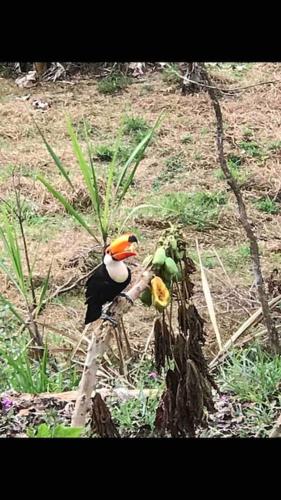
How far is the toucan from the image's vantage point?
1.32 m

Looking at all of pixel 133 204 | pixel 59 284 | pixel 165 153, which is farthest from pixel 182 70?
pixel 59 284

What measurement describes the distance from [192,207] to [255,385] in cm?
46

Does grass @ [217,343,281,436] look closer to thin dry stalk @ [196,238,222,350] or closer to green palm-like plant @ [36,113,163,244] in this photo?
thin dry stalk @ [196,238,222,350]

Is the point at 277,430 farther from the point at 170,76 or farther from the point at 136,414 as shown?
the point at 170,76

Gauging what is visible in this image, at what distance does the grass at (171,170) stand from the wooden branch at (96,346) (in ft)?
1.55

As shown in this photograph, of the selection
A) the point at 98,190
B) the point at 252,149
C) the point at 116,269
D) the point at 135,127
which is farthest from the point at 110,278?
the point at 252,149

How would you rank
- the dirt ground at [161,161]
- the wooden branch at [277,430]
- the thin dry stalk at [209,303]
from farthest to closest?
the dirt ground at [161,161] < the thin dry stalk at [209,303] < the wooden branch at [277,430]

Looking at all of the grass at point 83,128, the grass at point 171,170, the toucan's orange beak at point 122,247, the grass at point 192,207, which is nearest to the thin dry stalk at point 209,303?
the grass at point 192,207

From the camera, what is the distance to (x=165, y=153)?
1.87 meters

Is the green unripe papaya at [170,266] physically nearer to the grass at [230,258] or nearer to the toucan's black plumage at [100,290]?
the toucan's black plumage at [100,290]

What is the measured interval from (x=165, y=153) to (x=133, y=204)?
19 cm

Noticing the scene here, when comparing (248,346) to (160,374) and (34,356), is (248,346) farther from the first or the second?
(34,356)

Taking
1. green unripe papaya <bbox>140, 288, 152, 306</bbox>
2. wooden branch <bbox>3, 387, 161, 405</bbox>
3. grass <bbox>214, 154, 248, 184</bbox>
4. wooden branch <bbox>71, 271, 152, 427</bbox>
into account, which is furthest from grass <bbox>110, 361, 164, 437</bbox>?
grass <bbox>214, 154, 248, 184</bbox>

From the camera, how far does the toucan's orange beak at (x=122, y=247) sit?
4.28 ft
